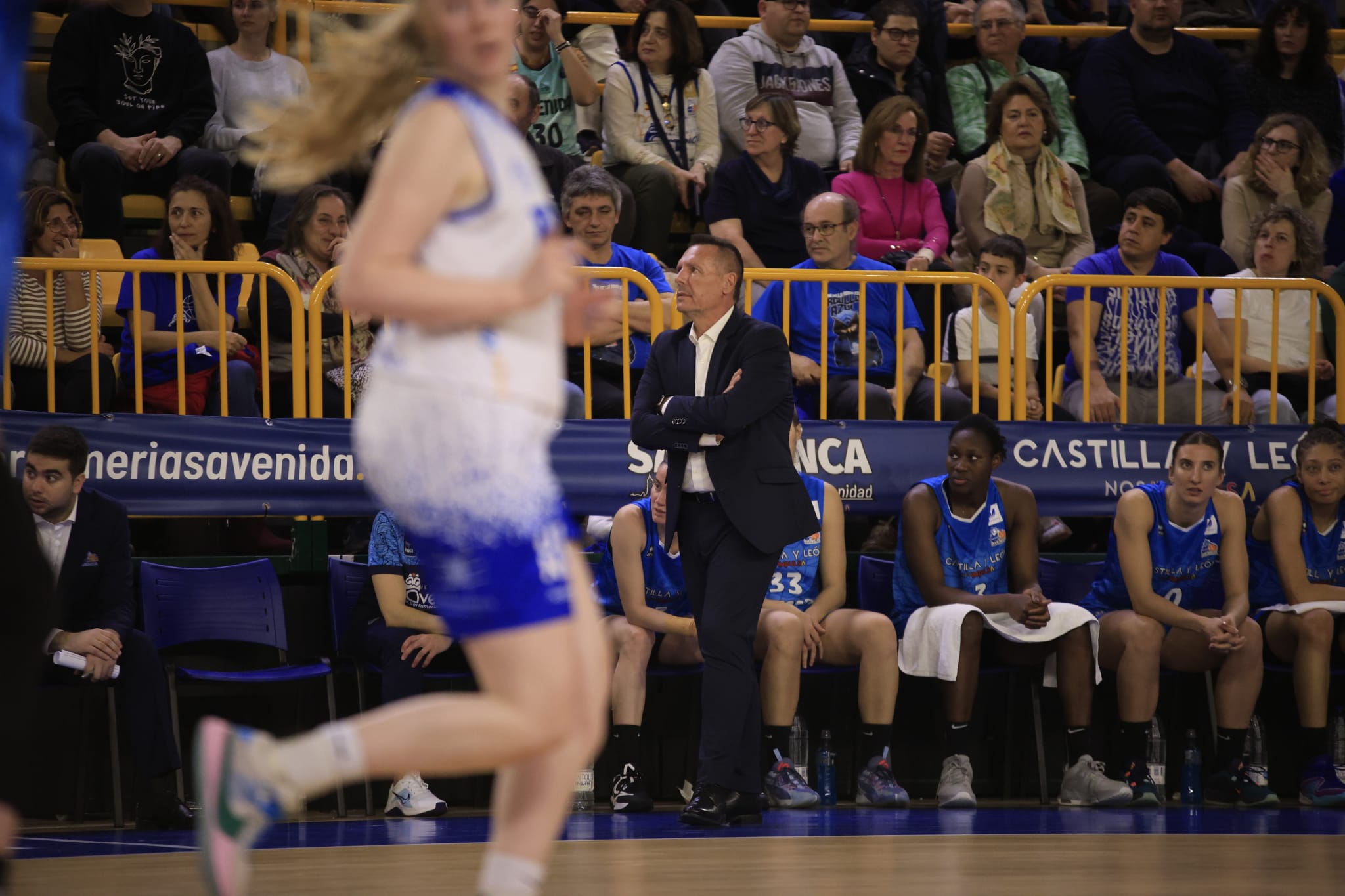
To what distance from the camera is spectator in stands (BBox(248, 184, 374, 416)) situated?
6.96 meters

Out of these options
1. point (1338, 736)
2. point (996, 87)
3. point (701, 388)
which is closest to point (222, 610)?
point (701, 388)

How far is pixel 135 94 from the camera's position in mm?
8344

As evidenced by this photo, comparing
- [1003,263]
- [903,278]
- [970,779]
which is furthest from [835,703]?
[1003,263]

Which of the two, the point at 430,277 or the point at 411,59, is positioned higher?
the point at 411,59

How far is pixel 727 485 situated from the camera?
18.5ft

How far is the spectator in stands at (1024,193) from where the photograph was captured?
344 inches

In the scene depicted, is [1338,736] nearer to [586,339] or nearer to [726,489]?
[726,489]

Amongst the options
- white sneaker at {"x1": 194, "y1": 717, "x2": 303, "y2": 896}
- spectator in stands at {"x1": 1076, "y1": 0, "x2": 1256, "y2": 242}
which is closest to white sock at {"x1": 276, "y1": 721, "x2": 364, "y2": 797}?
white sneaker at {"x1": 194, "y1": 717, "x2": 303, "y2": 896}

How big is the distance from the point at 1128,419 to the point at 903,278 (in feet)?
4.68

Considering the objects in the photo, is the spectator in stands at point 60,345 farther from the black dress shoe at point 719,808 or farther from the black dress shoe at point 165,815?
the black dress shoe at point 719,808

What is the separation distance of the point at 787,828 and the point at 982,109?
5.63 m

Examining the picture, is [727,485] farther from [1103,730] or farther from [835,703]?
[1103,730]

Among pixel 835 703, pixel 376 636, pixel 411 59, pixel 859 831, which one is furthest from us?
pixel 835 703

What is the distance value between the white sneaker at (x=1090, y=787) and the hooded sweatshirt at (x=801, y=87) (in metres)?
3.98
